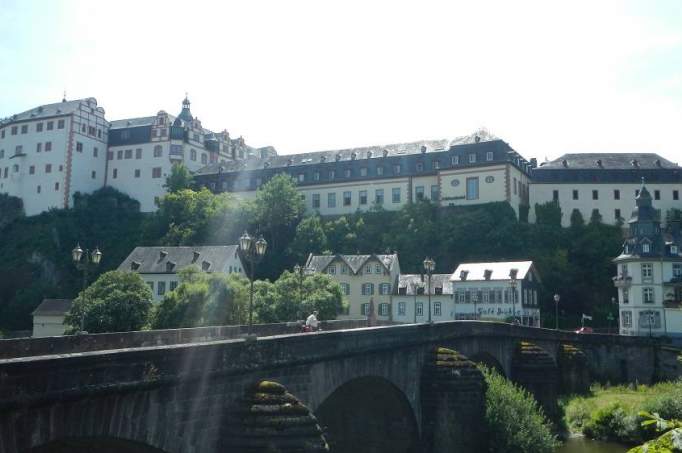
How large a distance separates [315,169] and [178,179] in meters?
21.0

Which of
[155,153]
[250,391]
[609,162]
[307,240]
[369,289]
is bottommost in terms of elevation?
[250,391]

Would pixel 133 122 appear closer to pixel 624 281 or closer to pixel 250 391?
pixel 624 281

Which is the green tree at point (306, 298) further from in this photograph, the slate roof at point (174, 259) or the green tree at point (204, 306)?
the slate roof at point (174, 259)

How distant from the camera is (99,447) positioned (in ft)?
37.3

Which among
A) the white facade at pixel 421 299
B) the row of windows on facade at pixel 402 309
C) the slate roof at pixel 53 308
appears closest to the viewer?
the white facade at pixel 421 299

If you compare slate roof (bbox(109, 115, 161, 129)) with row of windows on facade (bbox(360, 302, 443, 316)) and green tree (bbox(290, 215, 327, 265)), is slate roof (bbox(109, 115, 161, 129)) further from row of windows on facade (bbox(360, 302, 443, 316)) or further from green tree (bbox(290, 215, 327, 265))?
row of windows on facade (bbox(360, 302, 443, 316))

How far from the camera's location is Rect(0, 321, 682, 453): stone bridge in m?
9.60

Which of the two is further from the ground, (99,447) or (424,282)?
(424,282)

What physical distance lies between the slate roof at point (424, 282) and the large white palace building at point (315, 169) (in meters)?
17.0

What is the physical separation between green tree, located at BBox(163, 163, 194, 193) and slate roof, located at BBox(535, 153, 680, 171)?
169 ft

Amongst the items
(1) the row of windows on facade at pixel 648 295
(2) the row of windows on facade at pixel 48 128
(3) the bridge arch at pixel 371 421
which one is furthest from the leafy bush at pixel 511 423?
(2) the row of windows on facade at pixel 48 128

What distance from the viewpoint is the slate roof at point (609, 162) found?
8312 cm

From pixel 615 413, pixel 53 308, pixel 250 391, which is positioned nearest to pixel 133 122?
pixel 53 308

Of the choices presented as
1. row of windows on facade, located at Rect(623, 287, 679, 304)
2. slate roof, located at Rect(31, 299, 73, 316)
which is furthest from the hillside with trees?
slate roof, located at Rect(31, 299, 73, 316)
